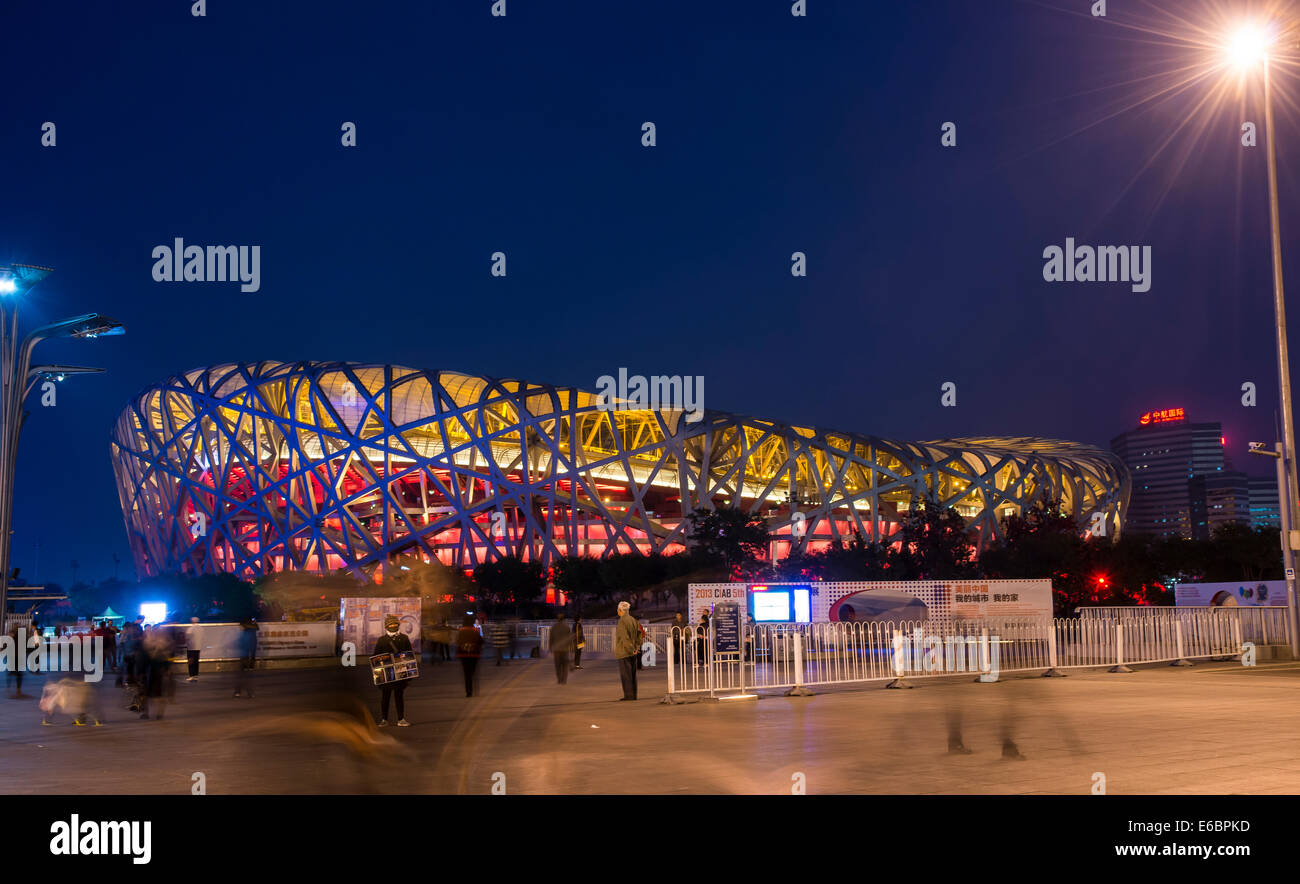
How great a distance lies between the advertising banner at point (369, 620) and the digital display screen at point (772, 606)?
34.2 ft

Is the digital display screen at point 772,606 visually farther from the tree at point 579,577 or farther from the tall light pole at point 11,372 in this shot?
the tree at point 579,577

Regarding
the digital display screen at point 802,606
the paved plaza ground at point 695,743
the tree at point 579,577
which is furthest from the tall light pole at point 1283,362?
the tree at point 579,577

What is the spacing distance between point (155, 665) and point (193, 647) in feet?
34.3

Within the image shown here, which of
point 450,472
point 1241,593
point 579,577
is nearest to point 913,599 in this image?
point 1241,593

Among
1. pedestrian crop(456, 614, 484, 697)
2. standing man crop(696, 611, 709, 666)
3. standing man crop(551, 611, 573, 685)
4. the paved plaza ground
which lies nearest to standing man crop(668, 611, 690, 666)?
standing man crop(696, 611, 709, 666)

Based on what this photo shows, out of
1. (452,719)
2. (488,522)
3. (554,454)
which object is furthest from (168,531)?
(452,719)

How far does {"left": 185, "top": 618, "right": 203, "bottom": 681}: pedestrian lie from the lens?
24703 millimetres

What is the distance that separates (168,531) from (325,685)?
215ft

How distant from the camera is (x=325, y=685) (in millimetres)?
21531

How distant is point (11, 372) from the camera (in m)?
16.1

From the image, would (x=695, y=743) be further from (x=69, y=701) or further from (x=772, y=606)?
(x=772, y=606)

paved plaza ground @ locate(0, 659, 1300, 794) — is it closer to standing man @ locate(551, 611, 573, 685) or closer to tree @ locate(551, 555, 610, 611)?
standing man @ locate(551, 611, 573, 685)

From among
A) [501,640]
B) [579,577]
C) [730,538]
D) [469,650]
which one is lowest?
[501,640]
